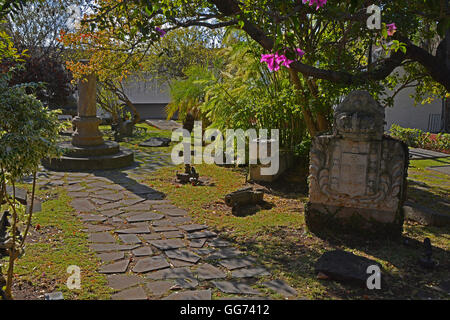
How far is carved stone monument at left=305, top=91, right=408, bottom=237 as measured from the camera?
5.38 m

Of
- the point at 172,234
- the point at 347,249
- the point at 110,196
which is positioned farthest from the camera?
the point at 110,196

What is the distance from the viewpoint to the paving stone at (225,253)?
16.6ft

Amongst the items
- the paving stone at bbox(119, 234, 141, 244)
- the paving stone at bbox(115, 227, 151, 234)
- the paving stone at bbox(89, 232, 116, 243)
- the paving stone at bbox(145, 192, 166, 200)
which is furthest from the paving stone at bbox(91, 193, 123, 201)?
the paving stone at bbox(119, 234, 141, 244)

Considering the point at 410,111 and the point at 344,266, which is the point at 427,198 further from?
the point at 410,111

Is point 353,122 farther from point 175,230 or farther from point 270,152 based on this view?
point 270,152

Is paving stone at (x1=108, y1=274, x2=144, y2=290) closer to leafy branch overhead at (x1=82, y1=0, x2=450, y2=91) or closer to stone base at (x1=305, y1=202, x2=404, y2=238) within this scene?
stone base at (x1=305, y1=202, x2=404, y2=238)

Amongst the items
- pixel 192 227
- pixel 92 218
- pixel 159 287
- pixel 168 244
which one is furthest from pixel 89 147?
pixel 159 287

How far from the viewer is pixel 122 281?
14.1 feet

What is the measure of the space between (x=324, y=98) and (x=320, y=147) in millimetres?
2203

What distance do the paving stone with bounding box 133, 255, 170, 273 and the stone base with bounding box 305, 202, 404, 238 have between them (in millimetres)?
2214

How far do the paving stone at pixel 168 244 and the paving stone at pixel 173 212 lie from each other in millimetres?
1226

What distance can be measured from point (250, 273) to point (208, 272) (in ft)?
1.51
